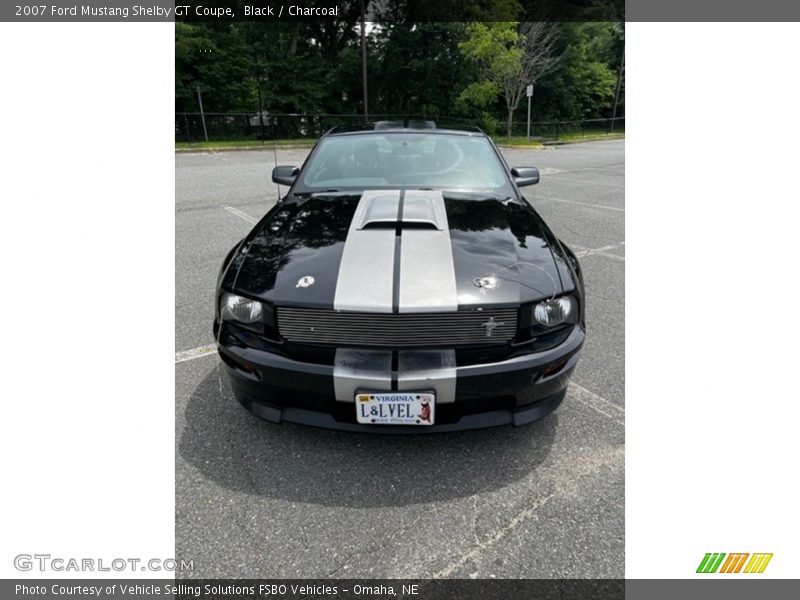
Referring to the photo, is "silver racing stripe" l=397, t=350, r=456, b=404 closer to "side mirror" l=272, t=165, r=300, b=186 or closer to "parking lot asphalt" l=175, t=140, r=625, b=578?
"parking lot asphalt" l=175, t=140, r=625, b=578

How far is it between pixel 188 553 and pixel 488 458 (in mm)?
1277

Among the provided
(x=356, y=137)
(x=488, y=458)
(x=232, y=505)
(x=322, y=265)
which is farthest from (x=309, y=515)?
(x=356, y=137)

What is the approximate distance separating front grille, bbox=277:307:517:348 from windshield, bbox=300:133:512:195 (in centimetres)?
134

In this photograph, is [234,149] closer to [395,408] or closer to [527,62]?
[527,62]

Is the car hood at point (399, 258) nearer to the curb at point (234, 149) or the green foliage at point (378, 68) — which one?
the curb at point (234, 149)

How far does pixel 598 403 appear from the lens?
98.4 inches

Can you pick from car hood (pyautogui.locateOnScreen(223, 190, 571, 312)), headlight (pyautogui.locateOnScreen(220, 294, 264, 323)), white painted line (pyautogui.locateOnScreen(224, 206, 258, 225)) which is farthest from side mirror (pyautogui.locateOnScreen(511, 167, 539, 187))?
white painted line (pyautogui.locateOnScreen(224, 206, 258, 225))

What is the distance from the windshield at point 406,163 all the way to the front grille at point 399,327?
1339 mm

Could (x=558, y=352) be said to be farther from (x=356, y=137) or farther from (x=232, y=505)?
(x=356, y=137)

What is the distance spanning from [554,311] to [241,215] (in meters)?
5.85

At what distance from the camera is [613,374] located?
2.78 m

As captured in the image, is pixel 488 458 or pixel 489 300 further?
pixel 488 458

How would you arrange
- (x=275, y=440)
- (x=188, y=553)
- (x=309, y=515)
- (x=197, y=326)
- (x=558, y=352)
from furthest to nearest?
1. (x=197, y=326)
2. (x=275, y=440)
3. (x=558, y=352)
4. (x=309, y=515)
5. (x=188, y=553)
